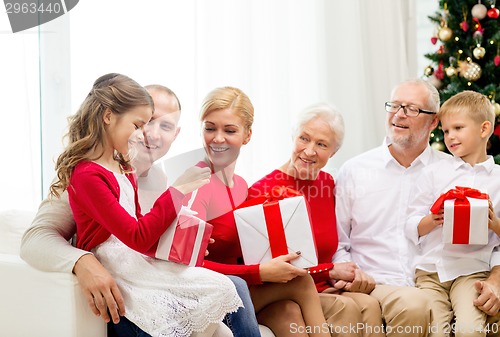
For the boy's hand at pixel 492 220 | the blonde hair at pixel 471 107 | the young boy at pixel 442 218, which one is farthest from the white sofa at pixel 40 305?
the blonde hair at pixel 471 107

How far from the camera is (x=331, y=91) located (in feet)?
14.8

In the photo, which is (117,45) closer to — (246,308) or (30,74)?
(30,74)

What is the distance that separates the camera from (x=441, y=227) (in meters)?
2.90

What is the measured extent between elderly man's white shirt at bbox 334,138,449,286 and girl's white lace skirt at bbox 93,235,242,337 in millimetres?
966

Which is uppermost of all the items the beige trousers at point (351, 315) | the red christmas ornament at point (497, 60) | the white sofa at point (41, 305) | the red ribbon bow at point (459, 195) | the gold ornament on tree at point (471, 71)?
the red christmas ornament at point (497, 60)

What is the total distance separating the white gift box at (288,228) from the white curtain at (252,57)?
1036 mm

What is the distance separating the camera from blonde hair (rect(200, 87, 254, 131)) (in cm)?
271

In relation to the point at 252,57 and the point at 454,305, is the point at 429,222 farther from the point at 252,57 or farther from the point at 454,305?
the point at 252,57

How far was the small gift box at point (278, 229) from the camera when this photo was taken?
8.56 feet

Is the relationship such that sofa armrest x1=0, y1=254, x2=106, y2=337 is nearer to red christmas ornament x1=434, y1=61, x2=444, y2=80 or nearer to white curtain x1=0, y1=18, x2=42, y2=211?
white curtain x1=0, y1=18, x2=42, y2=211

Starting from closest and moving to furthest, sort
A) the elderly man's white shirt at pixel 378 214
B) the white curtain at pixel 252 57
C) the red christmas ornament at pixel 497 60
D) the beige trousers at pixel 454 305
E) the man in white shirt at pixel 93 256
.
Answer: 1. the man in white shirt at pixel 93 256
2. the beige trousers at pixel 454 305
3. the elderly man's white shirt at pixel 378 214
4. the white curtain at pixel 252 57
5. the red christmas ornament at pixel 497 60

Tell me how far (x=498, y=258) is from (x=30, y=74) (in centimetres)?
228

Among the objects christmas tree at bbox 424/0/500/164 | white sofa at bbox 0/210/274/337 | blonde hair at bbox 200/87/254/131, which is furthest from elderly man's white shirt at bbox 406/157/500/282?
white sofa at bbox 0/210/274/337

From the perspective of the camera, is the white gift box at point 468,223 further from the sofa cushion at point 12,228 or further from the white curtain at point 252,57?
the sofa cushion at point 12,228
